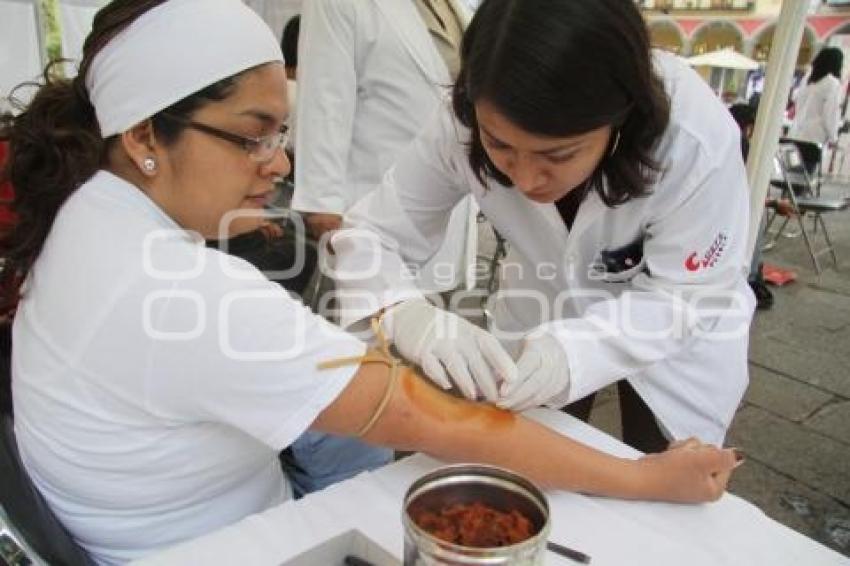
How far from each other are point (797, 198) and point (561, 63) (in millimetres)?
4723

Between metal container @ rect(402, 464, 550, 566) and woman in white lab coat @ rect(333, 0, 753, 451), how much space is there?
11.1 inches

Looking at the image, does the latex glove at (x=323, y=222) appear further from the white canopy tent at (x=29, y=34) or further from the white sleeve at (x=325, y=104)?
the white canopy tent at (x=29, y=34)

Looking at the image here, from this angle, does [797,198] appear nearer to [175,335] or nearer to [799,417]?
[799,417]

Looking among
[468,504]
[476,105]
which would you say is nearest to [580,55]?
[476,105]

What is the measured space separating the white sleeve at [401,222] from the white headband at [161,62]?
1.70 ft

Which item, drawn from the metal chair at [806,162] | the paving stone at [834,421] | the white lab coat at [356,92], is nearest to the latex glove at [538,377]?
the white lab coat at [356,92]

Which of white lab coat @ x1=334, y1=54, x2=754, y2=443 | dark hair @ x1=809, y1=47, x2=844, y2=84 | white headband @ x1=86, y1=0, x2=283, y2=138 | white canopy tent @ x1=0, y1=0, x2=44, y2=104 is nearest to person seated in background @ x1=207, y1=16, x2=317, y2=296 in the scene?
white lab coat @ x1=334, y1=54, x2=754, y2=443

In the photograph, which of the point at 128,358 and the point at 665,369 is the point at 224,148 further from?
the point at 665,369

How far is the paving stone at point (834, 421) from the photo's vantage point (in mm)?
2520

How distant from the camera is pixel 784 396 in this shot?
2.82m

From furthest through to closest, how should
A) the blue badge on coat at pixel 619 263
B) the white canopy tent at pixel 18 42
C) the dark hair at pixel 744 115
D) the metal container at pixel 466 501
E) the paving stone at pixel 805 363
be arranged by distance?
the dark hair at pixel 744 115 → the paving stone at pixel 805 363 → the white canopy tent at pixel 18 42 → the blue badge on coat at pixel 619 263 → the metal container at pixel 466 501

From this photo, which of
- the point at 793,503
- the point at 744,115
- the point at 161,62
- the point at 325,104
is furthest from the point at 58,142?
the point at 744,115

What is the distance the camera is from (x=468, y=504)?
0.66 metres

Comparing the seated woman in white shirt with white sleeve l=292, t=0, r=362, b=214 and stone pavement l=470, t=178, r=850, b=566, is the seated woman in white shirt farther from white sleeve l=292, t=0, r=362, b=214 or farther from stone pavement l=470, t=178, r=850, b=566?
stone pavement l=470, t=178, r=850, b=566
